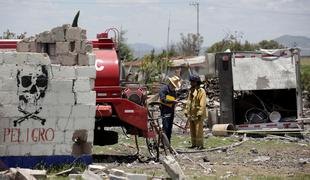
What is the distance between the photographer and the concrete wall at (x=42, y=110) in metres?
10.5

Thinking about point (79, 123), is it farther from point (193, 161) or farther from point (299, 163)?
point (299, 163)

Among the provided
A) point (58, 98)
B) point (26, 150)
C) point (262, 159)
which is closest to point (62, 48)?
point (58, 98)

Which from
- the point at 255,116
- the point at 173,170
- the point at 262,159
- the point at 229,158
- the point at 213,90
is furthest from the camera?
the point at 213,90

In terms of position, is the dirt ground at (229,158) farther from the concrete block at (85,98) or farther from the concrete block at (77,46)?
the concrete block at (77,46)

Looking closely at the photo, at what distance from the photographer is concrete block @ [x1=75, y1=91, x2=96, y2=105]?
11.0 m

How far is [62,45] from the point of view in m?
11.1

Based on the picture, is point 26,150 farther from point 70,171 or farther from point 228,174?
point 228,174

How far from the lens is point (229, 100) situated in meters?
18.4

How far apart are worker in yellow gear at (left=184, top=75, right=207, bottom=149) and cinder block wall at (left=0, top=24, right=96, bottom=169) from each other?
449cm

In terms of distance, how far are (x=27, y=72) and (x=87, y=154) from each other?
6.16 ft

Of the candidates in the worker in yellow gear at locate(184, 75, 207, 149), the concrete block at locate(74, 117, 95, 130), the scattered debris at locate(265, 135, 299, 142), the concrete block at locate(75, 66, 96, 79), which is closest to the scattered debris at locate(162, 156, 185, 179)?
the concrete block at locate(74, 117, 95, 130)

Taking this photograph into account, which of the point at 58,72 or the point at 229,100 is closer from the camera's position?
the point at 58,72

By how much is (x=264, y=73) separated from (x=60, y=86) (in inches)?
348

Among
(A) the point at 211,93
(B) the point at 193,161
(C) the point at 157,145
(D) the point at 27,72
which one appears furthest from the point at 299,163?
(A) the point at 211,93
